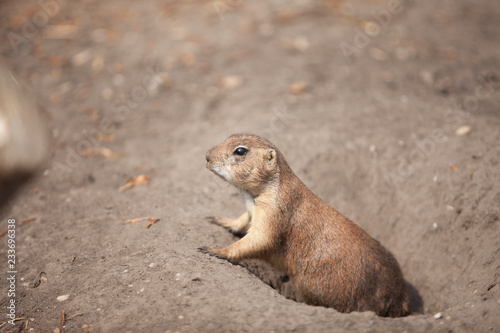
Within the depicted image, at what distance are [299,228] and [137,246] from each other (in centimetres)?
176

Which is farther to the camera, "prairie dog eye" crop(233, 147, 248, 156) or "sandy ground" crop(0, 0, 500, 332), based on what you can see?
"prairie dog eye" crop(233, 147, 248, 156)

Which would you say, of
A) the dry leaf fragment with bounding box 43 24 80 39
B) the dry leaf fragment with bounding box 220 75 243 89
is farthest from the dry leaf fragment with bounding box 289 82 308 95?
the dry leaf fragment with bounding box 43 24 80 39

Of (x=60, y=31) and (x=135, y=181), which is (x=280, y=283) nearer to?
(x=135, y=181)

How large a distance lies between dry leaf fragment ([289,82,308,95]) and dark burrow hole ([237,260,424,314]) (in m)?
3.83

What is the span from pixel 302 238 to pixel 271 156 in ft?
3.05

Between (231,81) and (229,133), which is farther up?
(229,133)

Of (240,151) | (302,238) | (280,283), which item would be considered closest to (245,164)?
(240,151)

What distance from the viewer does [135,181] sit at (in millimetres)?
6070

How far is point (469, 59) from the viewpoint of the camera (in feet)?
29.8

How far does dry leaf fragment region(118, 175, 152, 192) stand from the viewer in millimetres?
5941

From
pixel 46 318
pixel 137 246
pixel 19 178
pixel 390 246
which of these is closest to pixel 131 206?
pixel 137 246

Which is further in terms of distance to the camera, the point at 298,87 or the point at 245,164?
the point at 298,87

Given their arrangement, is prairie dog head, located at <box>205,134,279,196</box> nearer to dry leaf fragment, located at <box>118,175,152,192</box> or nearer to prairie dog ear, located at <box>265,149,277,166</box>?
prairie dog ear, located at <box>265,149,277,166</box>

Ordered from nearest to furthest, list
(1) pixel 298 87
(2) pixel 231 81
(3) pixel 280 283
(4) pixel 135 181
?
(3) pixel 280 283 < (4) pixel 135 181 < (1) pixel 298 87 < (2) pixel 231 81
